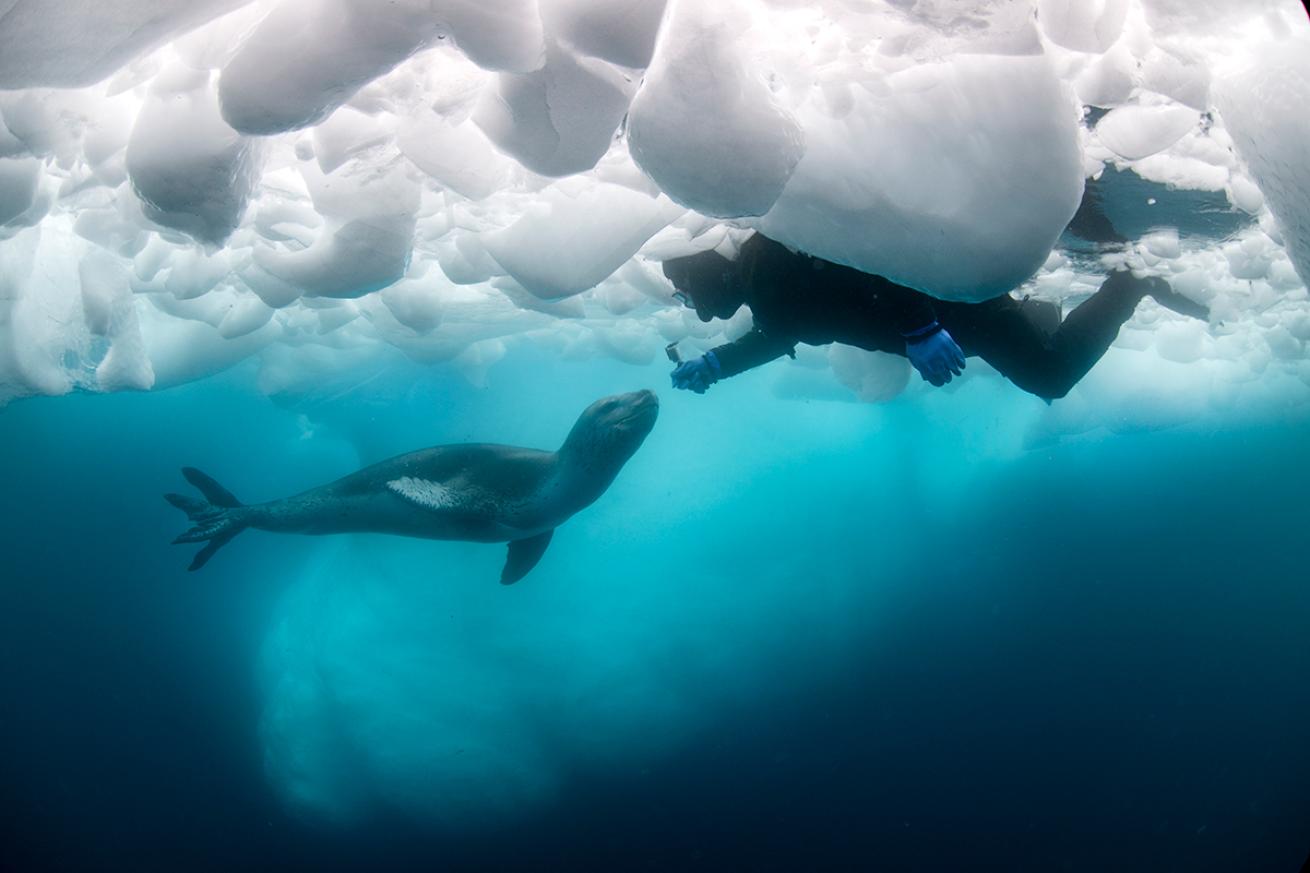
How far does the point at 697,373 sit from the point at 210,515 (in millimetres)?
7630

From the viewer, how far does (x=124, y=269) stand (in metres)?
7.22

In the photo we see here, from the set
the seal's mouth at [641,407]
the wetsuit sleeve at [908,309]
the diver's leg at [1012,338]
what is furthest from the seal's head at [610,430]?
the wetsuit sleeve at [908,309]

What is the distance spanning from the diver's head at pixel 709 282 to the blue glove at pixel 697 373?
1.35ft

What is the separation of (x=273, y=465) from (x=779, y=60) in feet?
78.3

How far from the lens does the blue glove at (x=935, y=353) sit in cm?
378

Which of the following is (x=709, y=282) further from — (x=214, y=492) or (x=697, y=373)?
(x=214, y=492)

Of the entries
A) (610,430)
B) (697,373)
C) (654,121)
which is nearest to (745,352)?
(697,373)

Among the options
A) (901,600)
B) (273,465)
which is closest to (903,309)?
(901,600)

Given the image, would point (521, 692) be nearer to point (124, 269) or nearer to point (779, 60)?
point (124, 269)

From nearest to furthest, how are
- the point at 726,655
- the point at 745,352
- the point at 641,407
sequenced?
the point at 745,352 → the point at 641,407 → the point at 726,655

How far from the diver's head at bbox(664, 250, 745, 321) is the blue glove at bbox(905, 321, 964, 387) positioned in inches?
59.9

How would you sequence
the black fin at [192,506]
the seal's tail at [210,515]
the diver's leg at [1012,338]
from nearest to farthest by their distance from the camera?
the diver's leg at [1012,338]
the seal's tail at [210,515]
the black fin at [192,506]

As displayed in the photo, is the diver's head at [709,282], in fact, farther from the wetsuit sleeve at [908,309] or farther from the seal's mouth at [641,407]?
the seal's mouth at [641,407]

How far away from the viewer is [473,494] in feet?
25.7
